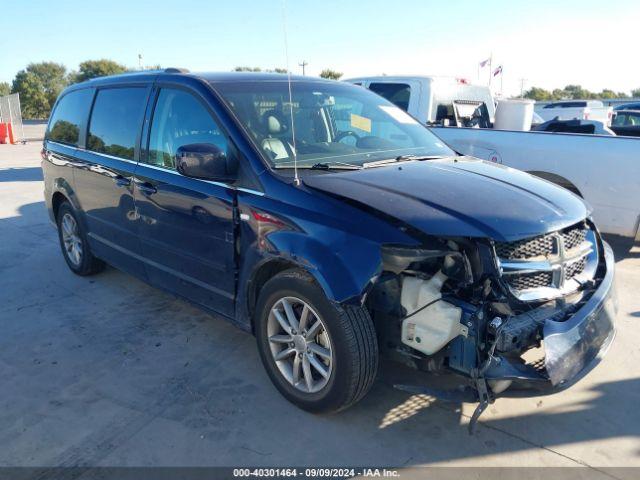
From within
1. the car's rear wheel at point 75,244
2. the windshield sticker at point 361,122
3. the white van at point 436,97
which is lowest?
the car's rear wheel at point 75,244

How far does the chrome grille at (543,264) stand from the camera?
106 inches

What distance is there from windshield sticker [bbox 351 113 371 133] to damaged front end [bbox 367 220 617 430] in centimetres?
157

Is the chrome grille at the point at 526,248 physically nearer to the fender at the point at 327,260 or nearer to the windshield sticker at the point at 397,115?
the fender at the point at 327,260

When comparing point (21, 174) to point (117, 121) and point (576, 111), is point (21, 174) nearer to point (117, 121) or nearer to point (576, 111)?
point (117, 121)

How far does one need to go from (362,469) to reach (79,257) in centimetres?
406

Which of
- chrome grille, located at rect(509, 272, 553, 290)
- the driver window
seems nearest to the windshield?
the driver window

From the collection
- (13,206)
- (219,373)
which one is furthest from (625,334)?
(13,206)

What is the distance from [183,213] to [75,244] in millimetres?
2514

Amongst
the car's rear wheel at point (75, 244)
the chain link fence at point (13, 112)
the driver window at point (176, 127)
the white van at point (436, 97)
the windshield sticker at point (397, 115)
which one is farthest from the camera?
the chain link fence at point (13, 112)

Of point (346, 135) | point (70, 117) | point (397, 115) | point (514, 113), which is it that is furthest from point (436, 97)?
point (70, 117)

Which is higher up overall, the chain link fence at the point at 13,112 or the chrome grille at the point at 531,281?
the chain link fence at the point at 13,112

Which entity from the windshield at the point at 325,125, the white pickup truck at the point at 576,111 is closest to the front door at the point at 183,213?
the windshield at the point at 325,125

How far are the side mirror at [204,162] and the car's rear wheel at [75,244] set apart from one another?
2.51 metres

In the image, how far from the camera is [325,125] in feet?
12.5
